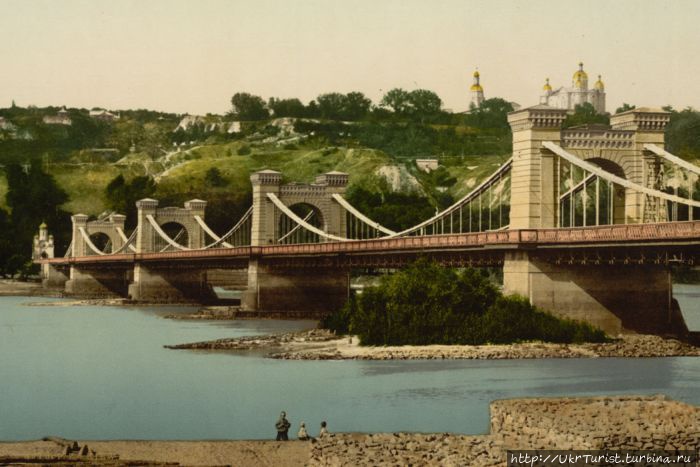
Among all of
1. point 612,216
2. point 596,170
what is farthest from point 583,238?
point 612,216

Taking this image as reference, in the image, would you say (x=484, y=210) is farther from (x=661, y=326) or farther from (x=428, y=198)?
(x=661, y=326)

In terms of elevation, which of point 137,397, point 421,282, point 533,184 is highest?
point 533,184

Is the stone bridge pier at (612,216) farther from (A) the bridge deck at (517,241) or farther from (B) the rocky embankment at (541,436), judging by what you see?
(B) the rocky embankment at (541,436)

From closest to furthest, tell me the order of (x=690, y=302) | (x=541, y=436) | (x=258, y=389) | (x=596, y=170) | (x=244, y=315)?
(x=541, y=436) < (x=258, y=389) < (x=596, y=170) < (x=244, y=315) < (x=690, y=302)

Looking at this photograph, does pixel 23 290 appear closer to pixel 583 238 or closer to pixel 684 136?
pixel 684 136

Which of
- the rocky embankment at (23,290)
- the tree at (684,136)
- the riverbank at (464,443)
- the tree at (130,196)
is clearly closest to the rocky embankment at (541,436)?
the riverbank at (464,443)

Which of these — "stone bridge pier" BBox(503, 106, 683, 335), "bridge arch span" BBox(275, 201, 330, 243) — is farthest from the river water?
"bridge arch span" BBox(275, 201, 330, 243)

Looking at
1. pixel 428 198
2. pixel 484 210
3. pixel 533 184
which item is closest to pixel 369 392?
pixel 533 184

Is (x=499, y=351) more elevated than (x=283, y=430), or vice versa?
(x=499, y=351)
